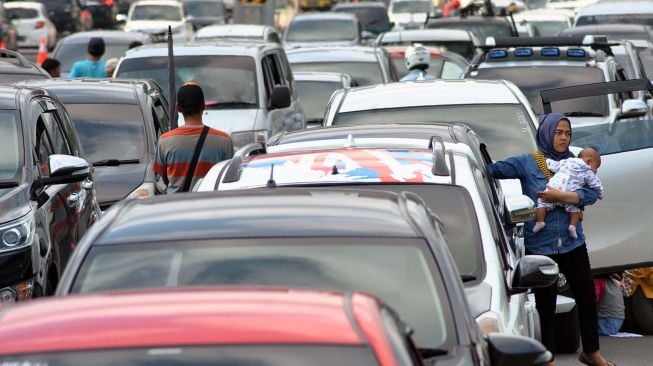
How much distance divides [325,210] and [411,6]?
4688 centimetres

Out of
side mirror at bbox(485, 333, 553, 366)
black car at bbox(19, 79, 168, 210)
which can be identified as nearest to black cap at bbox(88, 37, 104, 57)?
black car at bbox(19, 79, 168, 210)

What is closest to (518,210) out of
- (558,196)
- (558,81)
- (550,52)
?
(558,196)

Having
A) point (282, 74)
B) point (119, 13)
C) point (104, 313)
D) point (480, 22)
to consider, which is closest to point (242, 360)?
point (104, 313)

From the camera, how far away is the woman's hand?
9.79 meters

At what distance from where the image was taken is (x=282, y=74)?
1834 centimetres

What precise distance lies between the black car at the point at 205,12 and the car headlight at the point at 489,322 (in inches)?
1686

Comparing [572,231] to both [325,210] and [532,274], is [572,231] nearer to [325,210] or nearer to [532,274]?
[532,274]

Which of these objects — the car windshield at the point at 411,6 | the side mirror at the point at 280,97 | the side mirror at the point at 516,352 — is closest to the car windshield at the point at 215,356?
the side mirror at the point at 516,352

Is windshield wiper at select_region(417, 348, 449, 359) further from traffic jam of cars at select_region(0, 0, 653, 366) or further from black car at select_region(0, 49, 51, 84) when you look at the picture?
black car at select_region(0, 49, 51, 84)

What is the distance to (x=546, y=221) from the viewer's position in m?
9.92

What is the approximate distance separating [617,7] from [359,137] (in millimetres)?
24198

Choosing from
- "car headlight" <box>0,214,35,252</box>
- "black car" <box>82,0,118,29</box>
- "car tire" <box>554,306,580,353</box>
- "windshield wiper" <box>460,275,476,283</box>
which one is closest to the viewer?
"windshield wiper" <box>460,275,476,283</box>

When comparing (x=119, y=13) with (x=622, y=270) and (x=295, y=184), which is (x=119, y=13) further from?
(x=295, y=184)

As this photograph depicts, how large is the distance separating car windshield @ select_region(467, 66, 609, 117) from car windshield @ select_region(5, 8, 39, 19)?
32580 mm
